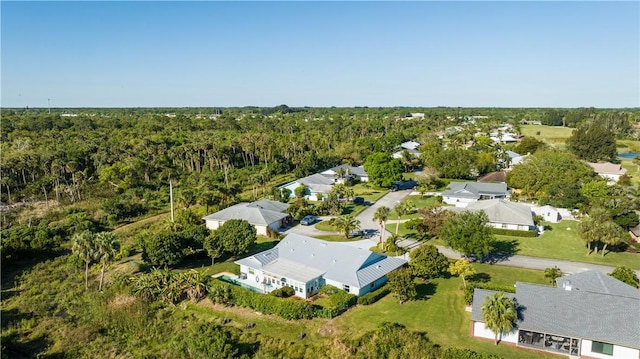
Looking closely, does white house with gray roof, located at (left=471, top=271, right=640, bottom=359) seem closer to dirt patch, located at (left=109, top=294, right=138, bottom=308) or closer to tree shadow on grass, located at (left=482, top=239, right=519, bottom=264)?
tree shadow on grass, located at (left=482, top=239, right=519, bottom=264)

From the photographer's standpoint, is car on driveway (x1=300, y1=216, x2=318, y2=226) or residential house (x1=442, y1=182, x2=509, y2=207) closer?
car on driveway (x1=300, y1=216, x2=318, y2=226)

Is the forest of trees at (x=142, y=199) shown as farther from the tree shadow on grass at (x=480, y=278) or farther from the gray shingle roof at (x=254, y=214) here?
the gray shingle roof at (x=254, y=214)

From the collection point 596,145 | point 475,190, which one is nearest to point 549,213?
point 475,190

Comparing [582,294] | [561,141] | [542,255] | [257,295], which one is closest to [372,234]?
[542,255]

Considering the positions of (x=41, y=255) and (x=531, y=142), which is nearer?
(x=41, y=255)

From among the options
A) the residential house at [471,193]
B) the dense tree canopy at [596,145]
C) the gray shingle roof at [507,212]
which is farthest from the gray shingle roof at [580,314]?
the dense tree canopy at [596,145]

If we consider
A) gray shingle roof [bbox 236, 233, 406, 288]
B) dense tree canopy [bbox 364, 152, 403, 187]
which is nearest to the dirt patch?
gray shingle roof [bbox 236, 233, 406, 288]

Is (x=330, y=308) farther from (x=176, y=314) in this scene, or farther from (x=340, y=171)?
(x=340, y=171)
